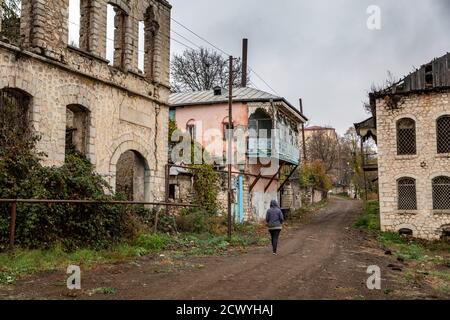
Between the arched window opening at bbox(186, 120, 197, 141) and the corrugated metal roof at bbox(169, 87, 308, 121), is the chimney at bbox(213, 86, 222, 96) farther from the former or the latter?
the arched window opening at bbox(186, 120, 197, 141)

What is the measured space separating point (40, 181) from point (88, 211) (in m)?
1.45

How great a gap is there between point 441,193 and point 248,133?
10.2 m

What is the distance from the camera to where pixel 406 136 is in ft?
73.0

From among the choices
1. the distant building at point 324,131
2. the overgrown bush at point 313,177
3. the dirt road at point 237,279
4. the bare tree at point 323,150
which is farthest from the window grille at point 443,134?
the distant building at point 324,131

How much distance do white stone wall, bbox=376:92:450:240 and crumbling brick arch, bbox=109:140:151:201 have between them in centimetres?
1166

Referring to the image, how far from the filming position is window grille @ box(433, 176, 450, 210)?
69.1 ft

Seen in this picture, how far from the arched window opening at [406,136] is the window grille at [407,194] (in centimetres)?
144

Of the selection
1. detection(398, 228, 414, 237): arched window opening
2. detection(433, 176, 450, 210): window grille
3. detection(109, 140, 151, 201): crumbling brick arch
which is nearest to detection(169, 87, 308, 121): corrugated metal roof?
detection(433, 176, 450, 210): window grille

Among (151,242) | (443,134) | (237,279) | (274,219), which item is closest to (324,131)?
(443,134)

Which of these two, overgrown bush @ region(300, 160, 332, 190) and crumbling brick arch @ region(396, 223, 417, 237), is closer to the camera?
crumbling brick arch @ region(396, 223, 417, 237)

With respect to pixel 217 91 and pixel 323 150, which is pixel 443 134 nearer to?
pixel 217 91

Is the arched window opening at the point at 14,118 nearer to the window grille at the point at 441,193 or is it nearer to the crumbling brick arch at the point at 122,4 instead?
the crumbling brick arch at the point at 122,4

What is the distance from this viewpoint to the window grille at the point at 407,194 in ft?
70.9
